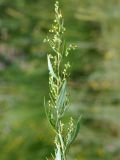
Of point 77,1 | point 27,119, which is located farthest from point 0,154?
point 77,1

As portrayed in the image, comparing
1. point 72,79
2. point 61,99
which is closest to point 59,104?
point 61,99

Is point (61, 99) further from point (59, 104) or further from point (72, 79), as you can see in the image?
point (72, 79)

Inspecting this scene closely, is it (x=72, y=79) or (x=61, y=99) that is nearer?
(x=61, y=99)

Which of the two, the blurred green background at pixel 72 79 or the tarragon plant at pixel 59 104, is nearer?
the tarragon plant at pixel 59 104

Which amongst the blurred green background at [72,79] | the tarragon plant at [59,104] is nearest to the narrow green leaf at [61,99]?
the tarragon plant at [59,104]

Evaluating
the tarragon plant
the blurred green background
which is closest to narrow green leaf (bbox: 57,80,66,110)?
the tarragon plant

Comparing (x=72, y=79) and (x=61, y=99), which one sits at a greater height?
(x=61, y=99)

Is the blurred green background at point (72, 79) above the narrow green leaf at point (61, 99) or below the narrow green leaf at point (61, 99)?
below

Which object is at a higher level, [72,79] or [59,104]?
[59,104]

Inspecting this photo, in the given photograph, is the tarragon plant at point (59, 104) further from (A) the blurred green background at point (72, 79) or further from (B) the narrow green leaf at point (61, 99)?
(A) the blurred green background at point (72, 79)

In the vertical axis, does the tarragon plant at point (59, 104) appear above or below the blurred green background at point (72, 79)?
above
